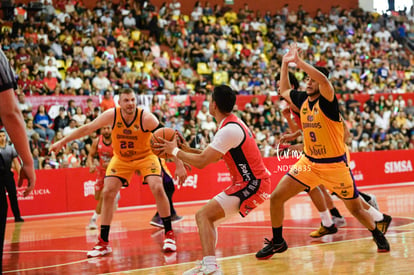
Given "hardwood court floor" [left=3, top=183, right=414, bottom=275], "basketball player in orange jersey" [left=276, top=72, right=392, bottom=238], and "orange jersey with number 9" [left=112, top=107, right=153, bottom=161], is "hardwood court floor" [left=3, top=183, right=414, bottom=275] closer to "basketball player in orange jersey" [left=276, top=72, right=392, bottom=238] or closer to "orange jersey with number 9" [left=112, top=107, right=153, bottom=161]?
"basketball player in orange jersey" [left=276, top=72, right=392, bottom=238]

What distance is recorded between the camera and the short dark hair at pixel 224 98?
6520 mm

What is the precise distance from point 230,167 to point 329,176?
1.43 m

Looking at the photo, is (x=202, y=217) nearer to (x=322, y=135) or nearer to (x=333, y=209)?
(x=322, y=135)

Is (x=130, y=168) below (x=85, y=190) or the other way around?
the other way around

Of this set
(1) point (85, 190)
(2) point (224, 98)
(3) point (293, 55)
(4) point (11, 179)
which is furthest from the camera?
(1) point (85, 190)

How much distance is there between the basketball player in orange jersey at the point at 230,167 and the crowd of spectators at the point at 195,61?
10.7 m

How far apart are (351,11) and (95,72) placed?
16.7 meters

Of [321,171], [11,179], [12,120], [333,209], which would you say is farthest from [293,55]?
[11,179]

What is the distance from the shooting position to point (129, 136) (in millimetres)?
9109

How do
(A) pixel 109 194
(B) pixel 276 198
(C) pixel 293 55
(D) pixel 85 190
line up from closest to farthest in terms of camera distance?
(C) pixel 293 55 → (B) pixel 276 198 → (A) pixel 109 194 → (D) pixel 85 190

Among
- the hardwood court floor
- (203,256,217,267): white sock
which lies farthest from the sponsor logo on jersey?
(203,256,217,267): white sock

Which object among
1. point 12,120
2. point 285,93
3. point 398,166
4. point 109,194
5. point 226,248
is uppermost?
point 12,120

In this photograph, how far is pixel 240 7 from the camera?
29938 mm

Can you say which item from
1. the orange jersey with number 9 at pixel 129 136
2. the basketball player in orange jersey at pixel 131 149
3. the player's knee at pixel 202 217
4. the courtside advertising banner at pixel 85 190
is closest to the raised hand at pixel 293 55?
the player's knee at pixel 202 217
